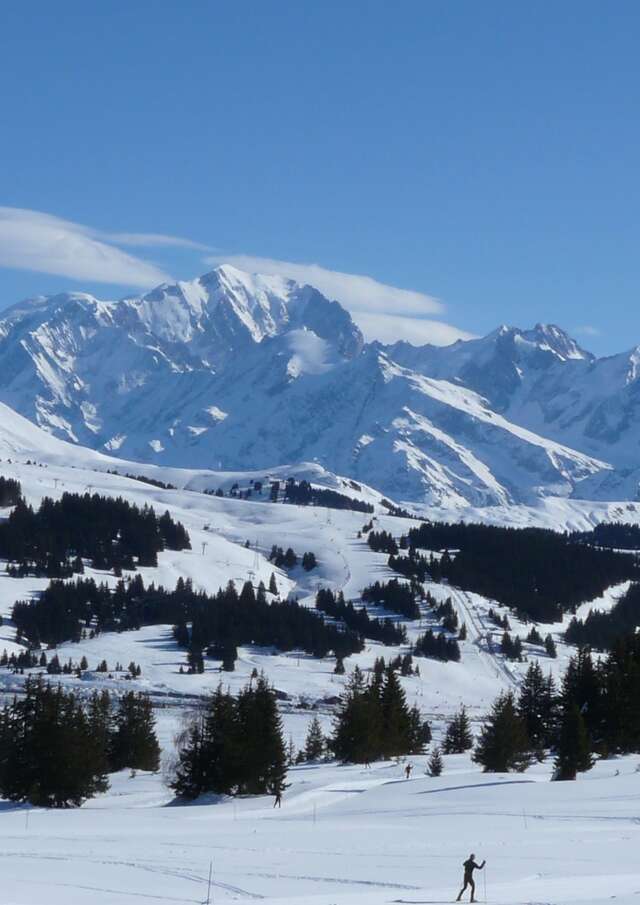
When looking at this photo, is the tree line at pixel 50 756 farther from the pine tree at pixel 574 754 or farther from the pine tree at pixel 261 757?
the pine tree at pixel 574 754

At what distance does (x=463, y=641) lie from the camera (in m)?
198

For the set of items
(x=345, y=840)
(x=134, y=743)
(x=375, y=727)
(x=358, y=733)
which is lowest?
(x=134, y=743)

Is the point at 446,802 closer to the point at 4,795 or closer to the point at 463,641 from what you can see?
the point at 4,795

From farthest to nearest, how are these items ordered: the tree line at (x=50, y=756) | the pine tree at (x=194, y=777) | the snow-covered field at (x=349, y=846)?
the pine tree at (x=194, y=777) < the tree line at (x=50, y=756) < the snow-covered field at (x=349, y=846)

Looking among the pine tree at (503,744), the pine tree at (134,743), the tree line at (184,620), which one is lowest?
the pine tree at (134,743)

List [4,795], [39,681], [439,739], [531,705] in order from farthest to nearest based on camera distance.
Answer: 1. [439,739]
2. [531,705]
3. [39,681]
4. [4,795]

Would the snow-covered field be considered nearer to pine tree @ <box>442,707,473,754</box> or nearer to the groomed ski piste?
the groomed ski piste

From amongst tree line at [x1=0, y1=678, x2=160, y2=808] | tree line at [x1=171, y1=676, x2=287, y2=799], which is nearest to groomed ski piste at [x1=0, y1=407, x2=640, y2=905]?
tree line at [x1=0, y1=678, x2=160, y2=808]

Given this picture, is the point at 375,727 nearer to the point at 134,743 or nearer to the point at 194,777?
the point at 134,743

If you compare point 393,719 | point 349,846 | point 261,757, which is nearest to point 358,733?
point 393,719

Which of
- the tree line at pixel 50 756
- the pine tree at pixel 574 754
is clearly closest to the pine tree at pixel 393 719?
the tree line at pixel 50 756

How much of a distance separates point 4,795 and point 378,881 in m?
41.9

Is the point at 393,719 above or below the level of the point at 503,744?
below

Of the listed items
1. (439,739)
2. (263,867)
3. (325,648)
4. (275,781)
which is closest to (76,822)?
(275,781)
